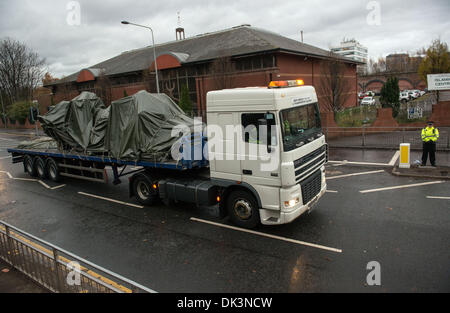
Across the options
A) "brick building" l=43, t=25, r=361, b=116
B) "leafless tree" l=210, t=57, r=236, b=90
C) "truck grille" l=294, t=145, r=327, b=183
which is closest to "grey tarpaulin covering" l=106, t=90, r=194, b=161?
"truck grille" l=294, t=145, r=327, b=183

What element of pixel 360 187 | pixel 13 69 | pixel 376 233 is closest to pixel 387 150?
pixel 360 187

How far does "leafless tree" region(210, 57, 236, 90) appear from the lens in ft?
82.8

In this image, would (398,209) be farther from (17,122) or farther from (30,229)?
(17,122)

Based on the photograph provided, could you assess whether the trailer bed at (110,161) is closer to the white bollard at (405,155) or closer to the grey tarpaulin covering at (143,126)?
the grey tarpaulin covering at (143,126)

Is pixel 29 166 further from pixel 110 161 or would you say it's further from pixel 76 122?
pixel 110 161

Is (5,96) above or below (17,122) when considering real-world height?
above

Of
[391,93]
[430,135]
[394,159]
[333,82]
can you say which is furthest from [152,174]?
[391,93]

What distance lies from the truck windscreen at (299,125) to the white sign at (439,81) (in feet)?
56.0

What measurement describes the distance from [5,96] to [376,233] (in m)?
75.8

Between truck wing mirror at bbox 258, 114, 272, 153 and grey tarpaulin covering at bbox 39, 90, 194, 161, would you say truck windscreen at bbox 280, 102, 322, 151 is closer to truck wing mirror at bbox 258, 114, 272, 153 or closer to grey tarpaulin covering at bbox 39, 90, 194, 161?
truck wing mirror at bbox 258, 114, 272, 153

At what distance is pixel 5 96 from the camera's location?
211ft

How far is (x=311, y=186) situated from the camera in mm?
7363

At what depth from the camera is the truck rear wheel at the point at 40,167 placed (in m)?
13.8
